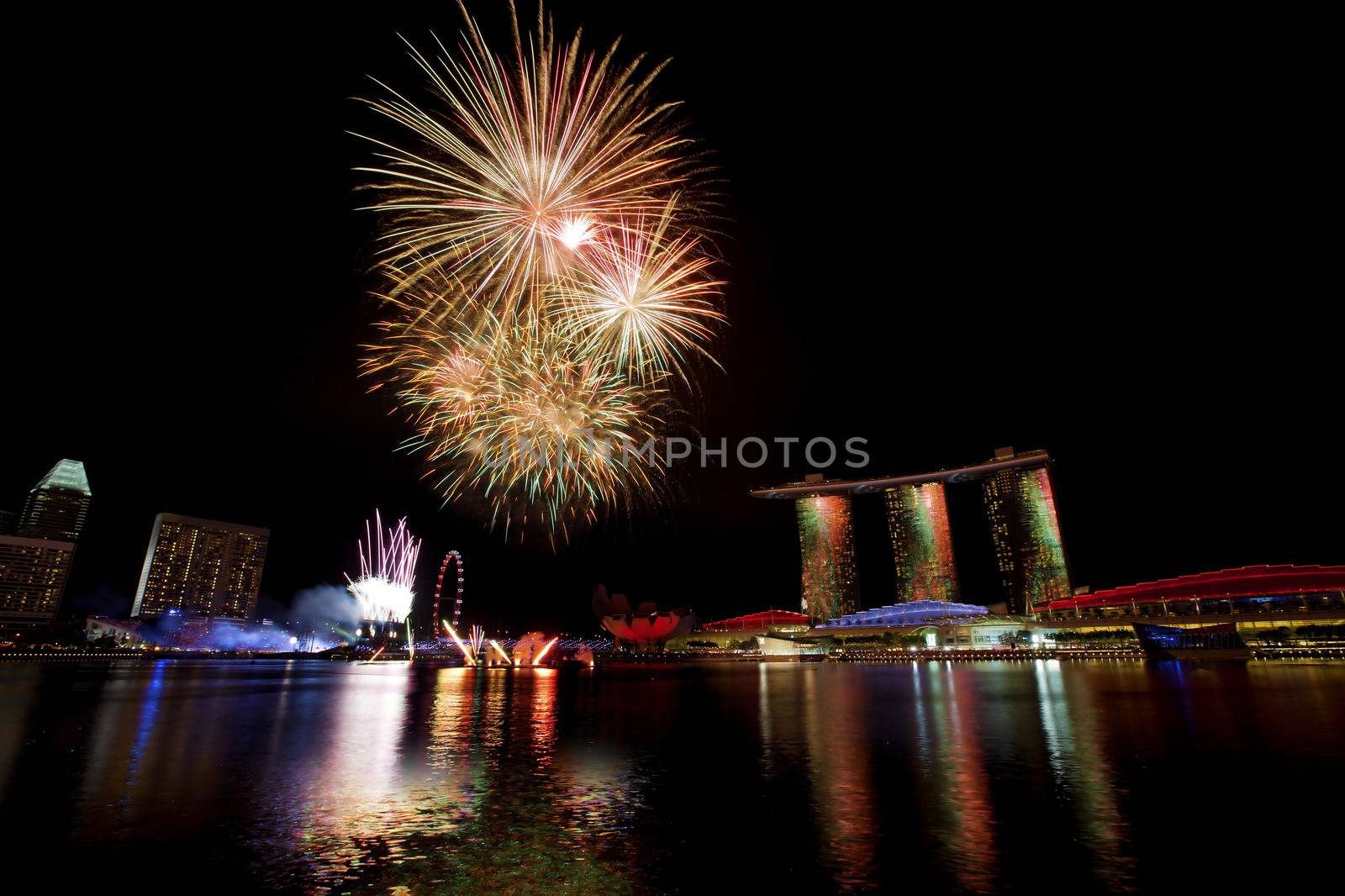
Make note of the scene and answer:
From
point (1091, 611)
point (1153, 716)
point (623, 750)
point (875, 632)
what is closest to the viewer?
point (623, 750)

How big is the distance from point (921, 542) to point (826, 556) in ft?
81.7

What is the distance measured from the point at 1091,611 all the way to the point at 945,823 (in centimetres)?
13513

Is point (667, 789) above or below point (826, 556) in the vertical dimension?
below

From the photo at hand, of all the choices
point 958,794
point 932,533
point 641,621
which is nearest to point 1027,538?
point 932,533

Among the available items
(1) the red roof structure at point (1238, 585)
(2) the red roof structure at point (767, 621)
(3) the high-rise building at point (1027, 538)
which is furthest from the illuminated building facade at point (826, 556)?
(1) the red roof structure at point (1238, 585)

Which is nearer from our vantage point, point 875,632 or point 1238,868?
point 1238,868

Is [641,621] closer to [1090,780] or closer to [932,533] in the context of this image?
[932,533]

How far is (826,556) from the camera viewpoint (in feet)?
604

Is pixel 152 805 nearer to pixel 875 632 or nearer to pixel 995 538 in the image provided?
pixel 875 632

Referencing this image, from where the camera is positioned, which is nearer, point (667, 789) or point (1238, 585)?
point (667, 789)

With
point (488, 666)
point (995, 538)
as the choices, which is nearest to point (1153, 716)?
point (488, 666)

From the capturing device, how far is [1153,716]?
26.7m

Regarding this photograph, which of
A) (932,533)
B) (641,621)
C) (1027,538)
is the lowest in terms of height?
(641,621)

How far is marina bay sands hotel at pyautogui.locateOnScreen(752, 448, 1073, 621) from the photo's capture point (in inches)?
5861
